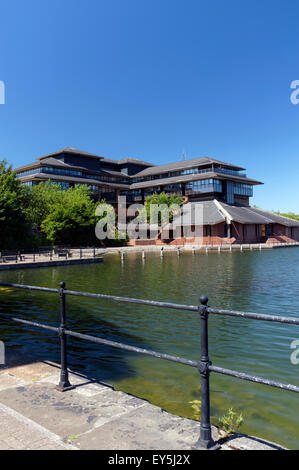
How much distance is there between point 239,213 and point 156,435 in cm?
6538

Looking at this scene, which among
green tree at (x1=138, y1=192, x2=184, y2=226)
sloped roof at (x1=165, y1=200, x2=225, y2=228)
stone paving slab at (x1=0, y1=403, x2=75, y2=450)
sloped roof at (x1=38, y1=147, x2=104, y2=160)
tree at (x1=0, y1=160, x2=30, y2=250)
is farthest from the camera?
sloped roof at (x1=38, y1=147, x2=104, y2=160)

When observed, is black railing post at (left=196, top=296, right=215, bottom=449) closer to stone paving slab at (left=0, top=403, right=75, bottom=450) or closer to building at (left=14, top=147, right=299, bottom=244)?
stone paving slab at (left=0, top=403, right=75, bottom=450)

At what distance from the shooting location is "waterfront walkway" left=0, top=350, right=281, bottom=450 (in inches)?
113

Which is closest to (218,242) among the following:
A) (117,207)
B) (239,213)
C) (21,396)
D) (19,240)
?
(239,213)

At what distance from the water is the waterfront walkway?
6.14 ft

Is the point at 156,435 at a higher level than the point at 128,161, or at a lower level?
lower

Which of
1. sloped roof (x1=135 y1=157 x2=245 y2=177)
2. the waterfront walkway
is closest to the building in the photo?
sloped roof (x1=135 y1=157 x2=245 y2=177)

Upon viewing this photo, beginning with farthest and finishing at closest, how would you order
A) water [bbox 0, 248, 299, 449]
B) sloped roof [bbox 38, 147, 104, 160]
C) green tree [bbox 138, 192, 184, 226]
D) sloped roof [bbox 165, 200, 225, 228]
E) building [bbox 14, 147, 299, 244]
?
sloped roof [bbox 38, 147, 104, 160] → green tree [bbox 138, 192, 184, 226] → building [bbox 14, 147, 299, 244] → sloped roof [bbox 165, 200, 225, 228] → water [bbox 0, 248, 299, 449]

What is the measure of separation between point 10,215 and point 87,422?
38.3m

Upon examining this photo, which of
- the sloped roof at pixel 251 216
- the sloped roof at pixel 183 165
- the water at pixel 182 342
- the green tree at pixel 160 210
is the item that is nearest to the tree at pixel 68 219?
the green tree at pixel 160 210

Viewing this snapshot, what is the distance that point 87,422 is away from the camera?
3.22 metres

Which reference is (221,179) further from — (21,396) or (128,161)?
(21,396)

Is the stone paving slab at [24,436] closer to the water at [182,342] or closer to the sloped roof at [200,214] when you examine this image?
the water at [182,342]

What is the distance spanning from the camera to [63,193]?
55.2m
